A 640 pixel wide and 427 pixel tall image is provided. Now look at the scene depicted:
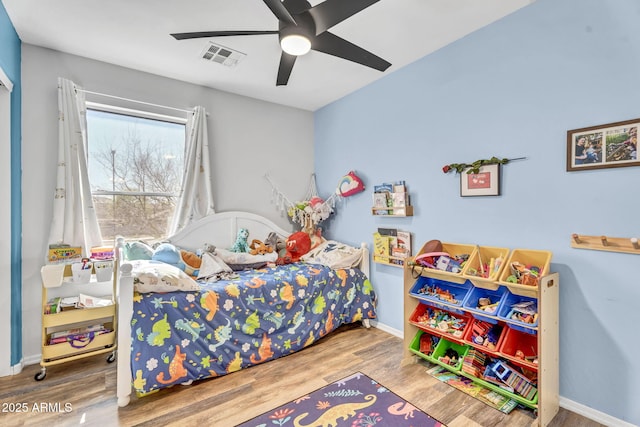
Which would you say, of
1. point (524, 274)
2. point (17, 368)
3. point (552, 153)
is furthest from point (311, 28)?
point (17, 368)

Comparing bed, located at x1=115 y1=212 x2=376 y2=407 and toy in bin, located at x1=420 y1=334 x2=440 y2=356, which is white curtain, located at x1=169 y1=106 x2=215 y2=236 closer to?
bed, located at x1=115 y1=212 x2=376 y2=407

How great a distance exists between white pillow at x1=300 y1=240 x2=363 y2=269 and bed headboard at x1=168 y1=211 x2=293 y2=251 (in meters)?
0.48

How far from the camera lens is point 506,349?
1.90 meters

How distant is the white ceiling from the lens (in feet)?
6.53

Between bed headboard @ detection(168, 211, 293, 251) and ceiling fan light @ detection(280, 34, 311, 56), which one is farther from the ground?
ceiling fan light @ detection(280, 34, 311, 56)

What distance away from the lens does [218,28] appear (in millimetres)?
2205

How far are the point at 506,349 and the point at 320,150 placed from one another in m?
2.85

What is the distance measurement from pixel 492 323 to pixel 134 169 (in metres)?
3.26

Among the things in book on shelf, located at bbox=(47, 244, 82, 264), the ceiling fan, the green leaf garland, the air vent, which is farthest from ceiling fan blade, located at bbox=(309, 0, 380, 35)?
book on shelf, located at bbox=(47, 244, 82, 264)

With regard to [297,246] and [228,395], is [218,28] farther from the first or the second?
[228,395]

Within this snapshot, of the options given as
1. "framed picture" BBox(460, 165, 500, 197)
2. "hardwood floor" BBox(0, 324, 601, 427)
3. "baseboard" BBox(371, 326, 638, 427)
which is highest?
"framed picture" BBox(460, 165, 500, 197)

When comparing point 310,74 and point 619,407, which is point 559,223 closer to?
point 619,407

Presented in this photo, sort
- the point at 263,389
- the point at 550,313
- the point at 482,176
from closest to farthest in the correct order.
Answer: the point at 550,313 → the point at 263,389 → the point at 482,176

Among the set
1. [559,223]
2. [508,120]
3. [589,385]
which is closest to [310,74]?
[508,120]
